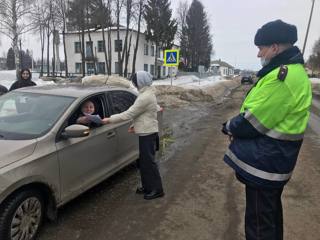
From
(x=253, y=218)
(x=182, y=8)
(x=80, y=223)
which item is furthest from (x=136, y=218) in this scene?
(x=182, y=8)

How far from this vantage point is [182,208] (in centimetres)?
445

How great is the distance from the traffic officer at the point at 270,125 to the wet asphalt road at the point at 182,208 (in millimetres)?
1195

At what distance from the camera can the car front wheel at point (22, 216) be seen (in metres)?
3.12

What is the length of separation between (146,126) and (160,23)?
1864 inches

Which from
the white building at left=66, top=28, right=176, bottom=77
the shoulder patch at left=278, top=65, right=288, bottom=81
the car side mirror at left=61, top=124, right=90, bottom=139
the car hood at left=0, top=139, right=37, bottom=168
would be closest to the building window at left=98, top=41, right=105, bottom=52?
the white building at left=66, top=28, right=176, bottom=77

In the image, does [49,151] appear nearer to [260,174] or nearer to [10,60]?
[260,174]

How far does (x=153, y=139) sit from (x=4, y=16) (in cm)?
2810

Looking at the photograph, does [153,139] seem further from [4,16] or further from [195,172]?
[4,16]

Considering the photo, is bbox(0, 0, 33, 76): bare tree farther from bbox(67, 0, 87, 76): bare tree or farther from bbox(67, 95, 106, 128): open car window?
bbox(67, 95, 106, 128): open car window

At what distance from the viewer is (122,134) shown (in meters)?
5.14

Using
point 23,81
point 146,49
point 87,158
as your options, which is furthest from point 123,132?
point 146,49

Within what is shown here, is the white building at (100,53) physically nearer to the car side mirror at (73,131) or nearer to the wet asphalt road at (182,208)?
the wet asphalt road at (182,208)

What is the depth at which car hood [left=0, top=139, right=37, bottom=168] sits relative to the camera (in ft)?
10.4

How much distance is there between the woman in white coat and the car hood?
137 cm
